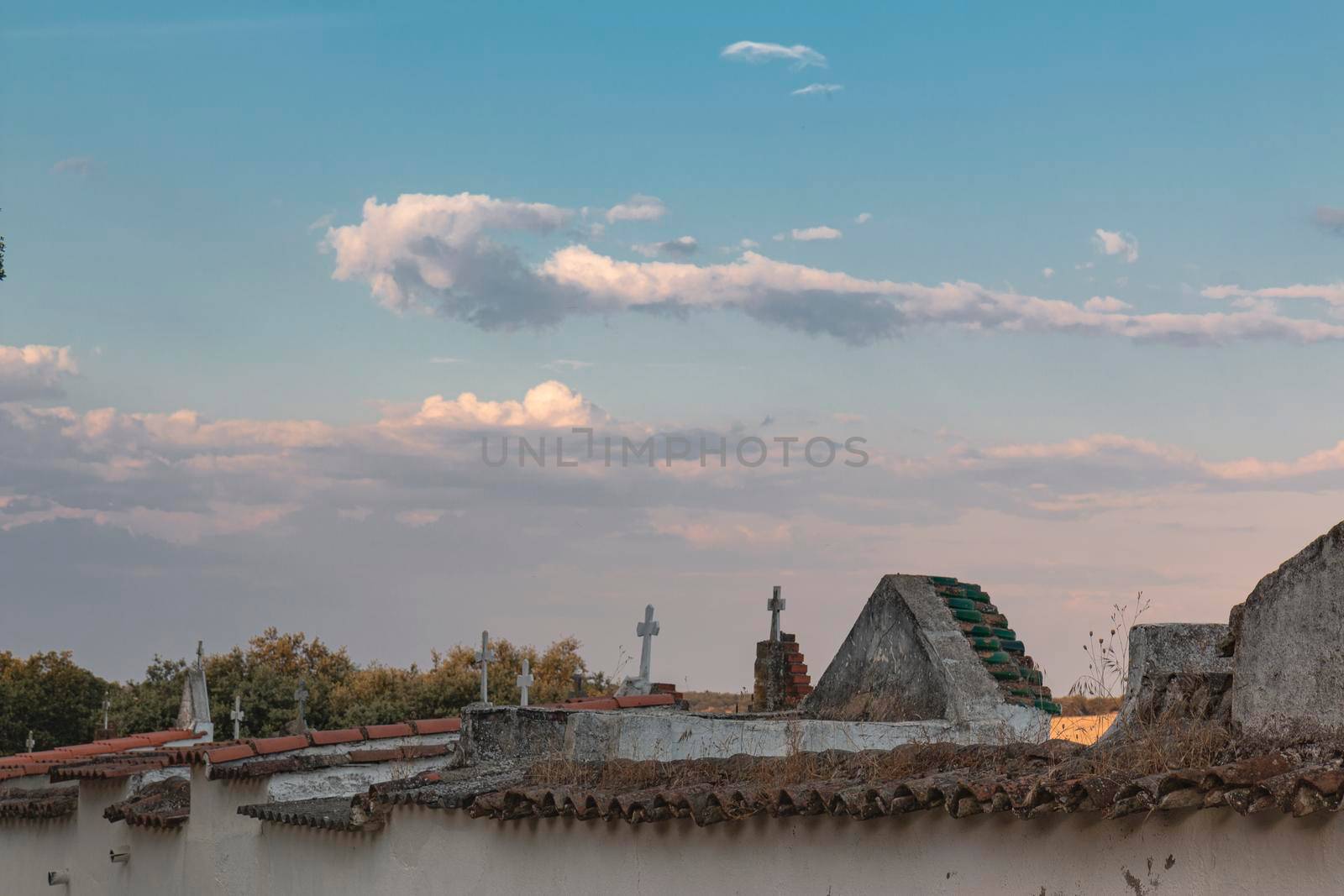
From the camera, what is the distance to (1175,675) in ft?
22.7

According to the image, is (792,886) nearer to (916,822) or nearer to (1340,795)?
(916,822)

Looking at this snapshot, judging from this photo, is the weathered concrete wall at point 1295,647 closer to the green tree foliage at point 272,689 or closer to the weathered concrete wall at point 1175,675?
the weathered concrete wall at point 1175,675

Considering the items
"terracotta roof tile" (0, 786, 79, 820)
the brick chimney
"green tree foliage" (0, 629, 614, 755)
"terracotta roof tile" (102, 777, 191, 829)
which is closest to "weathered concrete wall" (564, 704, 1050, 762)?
"terracotta roof tile" (102, 777, 191, 829)

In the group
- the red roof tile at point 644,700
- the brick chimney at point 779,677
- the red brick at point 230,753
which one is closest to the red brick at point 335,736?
the red brick at point 230,753

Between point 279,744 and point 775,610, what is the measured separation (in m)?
6.78

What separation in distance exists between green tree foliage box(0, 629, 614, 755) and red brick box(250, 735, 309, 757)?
22.8 metres

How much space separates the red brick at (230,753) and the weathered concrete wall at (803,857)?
0.66 meters

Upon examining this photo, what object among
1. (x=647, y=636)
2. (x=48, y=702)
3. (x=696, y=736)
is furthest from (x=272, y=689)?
(x=696, y=736)

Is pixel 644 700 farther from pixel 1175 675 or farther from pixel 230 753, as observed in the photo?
pixel 1175 675

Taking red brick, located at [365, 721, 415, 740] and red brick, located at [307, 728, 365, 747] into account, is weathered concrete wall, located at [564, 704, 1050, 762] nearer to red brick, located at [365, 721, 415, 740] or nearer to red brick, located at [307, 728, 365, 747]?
red brick, located at [307, 728, 365, 747]

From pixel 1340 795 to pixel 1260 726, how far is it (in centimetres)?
118

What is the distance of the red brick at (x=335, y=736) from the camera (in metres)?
12.5

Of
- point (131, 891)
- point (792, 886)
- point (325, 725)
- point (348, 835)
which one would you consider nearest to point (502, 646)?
point (325, 725)

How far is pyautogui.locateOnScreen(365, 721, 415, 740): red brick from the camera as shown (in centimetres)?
1293
